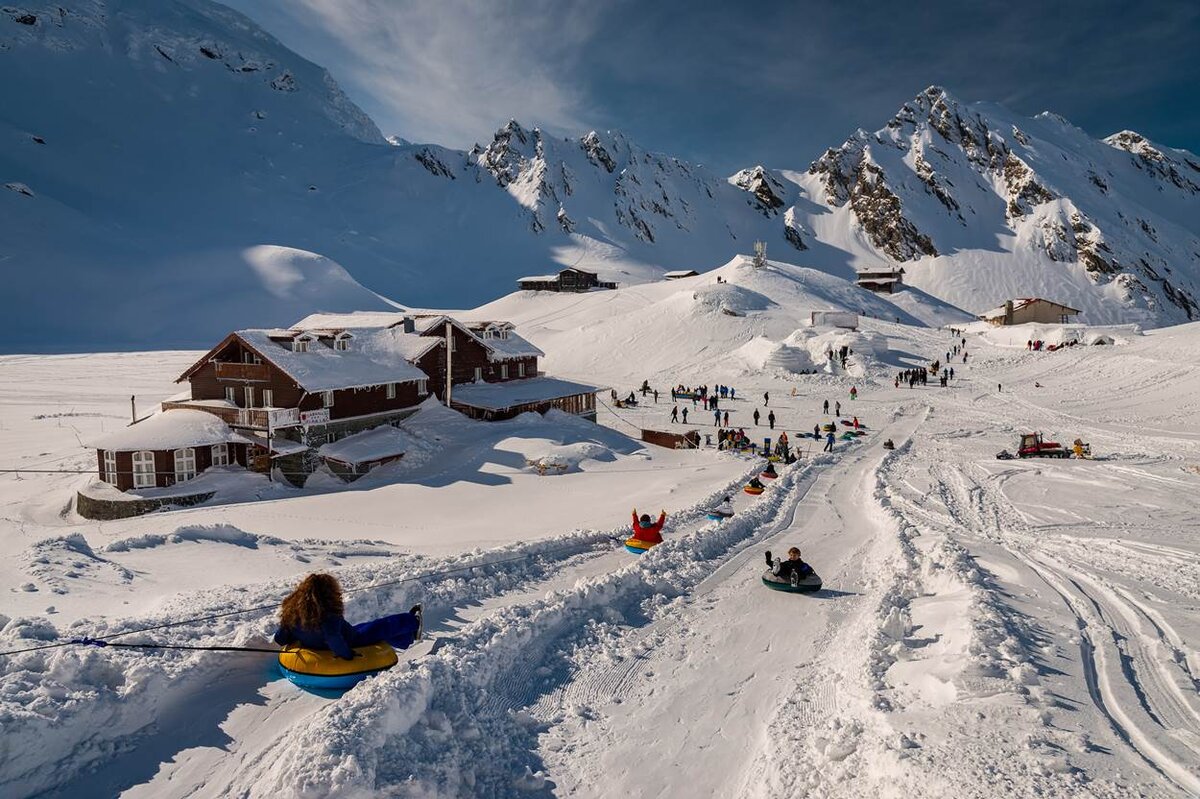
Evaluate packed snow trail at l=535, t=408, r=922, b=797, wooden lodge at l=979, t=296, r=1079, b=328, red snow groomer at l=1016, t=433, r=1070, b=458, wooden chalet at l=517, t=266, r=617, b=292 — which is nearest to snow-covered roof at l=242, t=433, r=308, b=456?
packed snow trail at l=535, t=408, r=922, b=797

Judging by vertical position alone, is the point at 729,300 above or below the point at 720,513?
above

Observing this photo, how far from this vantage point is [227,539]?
51.5 feet

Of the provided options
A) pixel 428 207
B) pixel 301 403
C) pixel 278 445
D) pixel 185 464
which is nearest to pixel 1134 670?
pixel 278 445

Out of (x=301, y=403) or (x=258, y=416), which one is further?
(x=301, y=403)

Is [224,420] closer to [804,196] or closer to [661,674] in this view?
[661,674]

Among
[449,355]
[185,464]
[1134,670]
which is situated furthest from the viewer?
[449,355]

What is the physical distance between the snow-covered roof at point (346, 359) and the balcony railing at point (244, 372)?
34.2 inches

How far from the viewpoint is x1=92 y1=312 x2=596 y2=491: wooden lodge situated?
29.5 m

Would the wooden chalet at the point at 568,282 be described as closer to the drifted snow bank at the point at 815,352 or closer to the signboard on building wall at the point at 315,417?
the drifted snow bank at the point at 815,352

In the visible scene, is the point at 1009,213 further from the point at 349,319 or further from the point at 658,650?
the point at 658,650

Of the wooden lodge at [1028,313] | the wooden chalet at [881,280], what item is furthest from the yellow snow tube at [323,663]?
the wooden chalet at [881,280]

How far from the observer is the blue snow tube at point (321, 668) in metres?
A: 7.39

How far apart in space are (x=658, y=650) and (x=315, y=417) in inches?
1052

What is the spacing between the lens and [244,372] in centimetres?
3322
